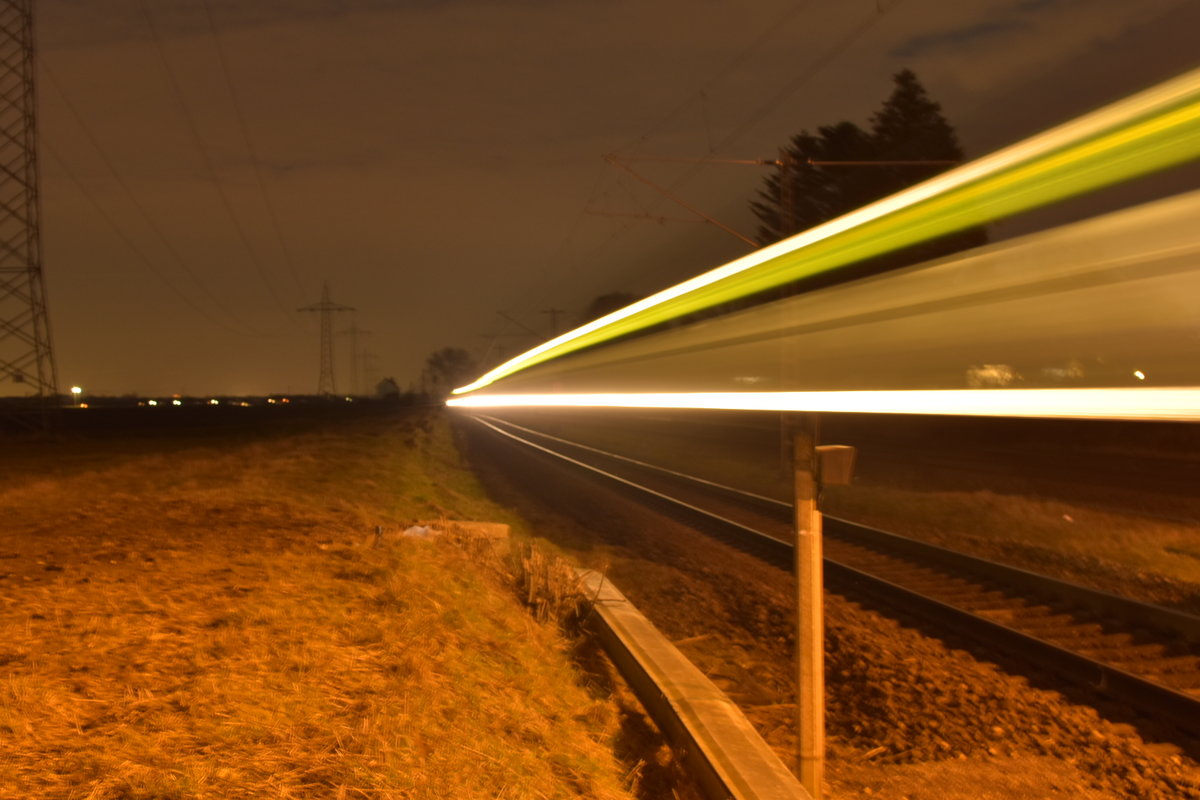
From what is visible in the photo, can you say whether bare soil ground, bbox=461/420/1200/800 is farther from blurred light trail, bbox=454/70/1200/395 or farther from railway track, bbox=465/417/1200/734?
blurred light trail, bbox=454/70/1200/395

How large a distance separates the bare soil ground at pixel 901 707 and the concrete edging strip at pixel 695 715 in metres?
0.60

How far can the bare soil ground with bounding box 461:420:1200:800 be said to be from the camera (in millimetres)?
6152

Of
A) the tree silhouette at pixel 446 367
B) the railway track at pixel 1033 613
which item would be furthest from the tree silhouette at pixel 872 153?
the tree silhouette at pixel 446 367

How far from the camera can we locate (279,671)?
17.2 ft

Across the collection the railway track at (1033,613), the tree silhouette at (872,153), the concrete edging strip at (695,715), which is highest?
the tree silhouette at (872,153)

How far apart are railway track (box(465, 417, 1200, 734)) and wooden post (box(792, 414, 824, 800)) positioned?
109 inches

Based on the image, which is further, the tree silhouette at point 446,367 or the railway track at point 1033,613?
the tree silhouette at point 446,367

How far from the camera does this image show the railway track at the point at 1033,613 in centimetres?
758

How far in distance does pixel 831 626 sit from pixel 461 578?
143 inches

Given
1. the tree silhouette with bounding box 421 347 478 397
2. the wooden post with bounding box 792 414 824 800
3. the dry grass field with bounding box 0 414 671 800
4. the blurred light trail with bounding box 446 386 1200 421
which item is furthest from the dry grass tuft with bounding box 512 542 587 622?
the tree silhouette with bounding box 421 347 478 397

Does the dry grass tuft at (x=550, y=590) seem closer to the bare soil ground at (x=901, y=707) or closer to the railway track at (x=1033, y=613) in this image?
the bare soil ground at (x=901, y=707)

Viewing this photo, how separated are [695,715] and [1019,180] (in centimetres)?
375

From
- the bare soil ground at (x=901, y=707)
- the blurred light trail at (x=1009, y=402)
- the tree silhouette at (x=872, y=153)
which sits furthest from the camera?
the tree silhouette at (x=872, y=153)

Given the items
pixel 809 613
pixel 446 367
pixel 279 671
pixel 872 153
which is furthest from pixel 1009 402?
pixel 446 367
